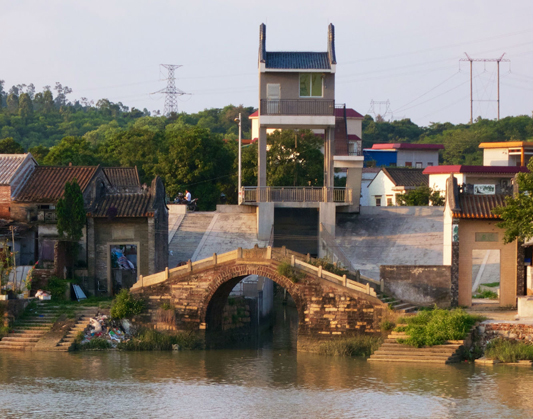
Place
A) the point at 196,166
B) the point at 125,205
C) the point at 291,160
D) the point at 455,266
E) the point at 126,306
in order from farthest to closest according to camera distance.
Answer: the point at 196,166
the point at 291,160
the point at 125,205
the point at 455,266
the point at 126,306

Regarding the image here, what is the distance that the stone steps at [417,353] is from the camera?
25.6m

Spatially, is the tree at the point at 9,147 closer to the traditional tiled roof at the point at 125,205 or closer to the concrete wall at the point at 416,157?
the traditional tiled roof at the point at 125,205

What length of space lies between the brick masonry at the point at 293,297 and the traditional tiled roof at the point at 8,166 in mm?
9493

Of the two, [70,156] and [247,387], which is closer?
[247,387]

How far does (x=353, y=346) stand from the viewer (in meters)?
27.6

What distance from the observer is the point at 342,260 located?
113 ft

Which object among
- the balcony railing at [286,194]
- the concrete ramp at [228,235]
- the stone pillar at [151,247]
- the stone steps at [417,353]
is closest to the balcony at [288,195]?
the balcony railing at [286,194]

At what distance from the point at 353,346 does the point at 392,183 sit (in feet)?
91.4

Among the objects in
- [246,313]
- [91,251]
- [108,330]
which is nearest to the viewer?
[108,330]

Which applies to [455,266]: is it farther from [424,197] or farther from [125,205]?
[424,197]

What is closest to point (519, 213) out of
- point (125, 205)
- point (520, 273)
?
point (520, 273)

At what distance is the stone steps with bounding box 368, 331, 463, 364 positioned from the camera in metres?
25.6

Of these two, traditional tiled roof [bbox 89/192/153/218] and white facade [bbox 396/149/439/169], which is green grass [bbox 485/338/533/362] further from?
white facade [bbox 396/149/439/169]

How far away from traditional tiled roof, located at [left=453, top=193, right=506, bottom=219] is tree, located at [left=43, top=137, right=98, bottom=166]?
2605 centimetres
